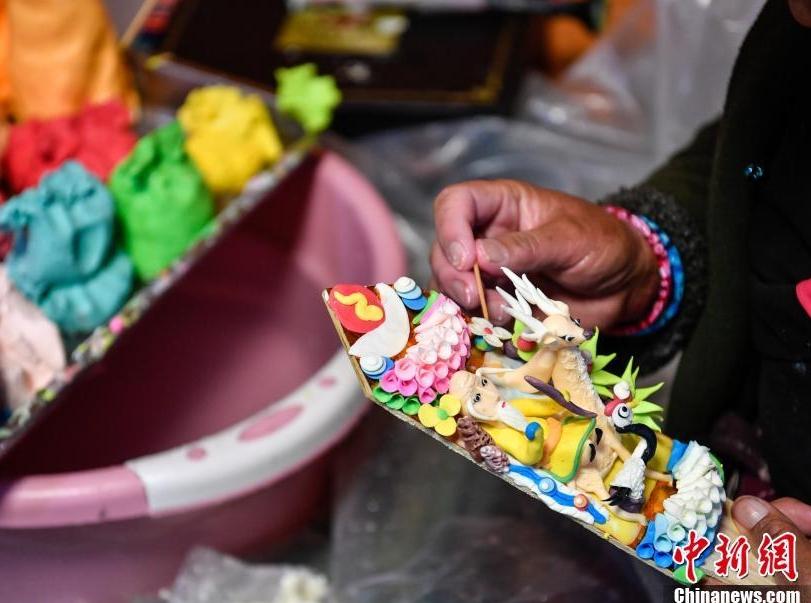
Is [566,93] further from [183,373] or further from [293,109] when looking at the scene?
[183,373]

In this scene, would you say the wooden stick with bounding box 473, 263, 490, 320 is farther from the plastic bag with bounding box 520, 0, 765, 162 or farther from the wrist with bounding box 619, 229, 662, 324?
the plastic bag with bounding box 520, 0, 765, 162

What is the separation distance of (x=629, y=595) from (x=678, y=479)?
0.21 metres

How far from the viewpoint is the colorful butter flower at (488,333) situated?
0.51 m

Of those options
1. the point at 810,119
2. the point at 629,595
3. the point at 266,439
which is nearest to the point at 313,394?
the point at 266,439

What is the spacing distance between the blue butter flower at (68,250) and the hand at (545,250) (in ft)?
1.09

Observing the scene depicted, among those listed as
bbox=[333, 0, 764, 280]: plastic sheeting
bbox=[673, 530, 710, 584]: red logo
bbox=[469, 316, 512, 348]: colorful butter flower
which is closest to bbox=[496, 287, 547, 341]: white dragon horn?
bbox=[469, 316, 512, 348]: colorful butter flower

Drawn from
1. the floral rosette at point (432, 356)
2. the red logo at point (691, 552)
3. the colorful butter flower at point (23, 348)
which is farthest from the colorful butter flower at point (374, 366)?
the colorful butter flower at point (23, 348)

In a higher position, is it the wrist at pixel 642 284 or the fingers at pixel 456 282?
the fingers at pixel 456 282

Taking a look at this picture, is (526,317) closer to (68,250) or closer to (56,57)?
(68,250)

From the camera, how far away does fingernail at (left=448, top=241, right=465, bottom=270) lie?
0.54m

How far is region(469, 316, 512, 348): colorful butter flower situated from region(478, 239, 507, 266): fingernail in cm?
4

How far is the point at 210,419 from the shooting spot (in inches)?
37.1

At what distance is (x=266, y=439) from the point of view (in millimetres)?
713

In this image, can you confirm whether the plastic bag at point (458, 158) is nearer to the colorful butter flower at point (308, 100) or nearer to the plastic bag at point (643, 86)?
the plastic bag at point (643, 86)
